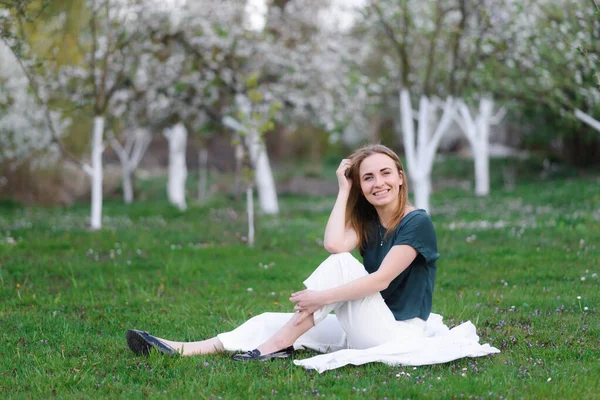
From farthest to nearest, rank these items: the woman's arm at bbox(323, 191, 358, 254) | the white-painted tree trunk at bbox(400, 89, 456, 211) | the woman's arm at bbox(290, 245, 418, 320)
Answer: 1. the white-painted tree trunk at bbox(400, 89, 456, 211)
2. the woman's arm at bbox(323, 191, 358, 254)
3. the woman's arm at bbox(290, 245, 418, 320)

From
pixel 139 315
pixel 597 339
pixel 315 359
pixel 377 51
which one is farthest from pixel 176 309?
pixel 377 51

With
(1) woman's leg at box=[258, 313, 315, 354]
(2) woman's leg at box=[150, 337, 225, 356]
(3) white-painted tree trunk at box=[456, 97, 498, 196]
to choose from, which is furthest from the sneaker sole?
(3) white-painted tree trunk at box=[456, 97, 498, 196]

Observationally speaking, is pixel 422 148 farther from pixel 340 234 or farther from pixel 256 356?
pixel 256 356

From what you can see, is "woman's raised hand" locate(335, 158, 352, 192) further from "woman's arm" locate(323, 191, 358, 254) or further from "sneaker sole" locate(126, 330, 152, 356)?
"sneaker sole" locate(126, 330, 152, 356)

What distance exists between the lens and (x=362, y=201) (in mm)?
4996

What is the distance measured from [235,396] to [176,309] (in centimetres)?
251

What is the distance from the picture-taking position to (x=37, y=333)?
5.44m

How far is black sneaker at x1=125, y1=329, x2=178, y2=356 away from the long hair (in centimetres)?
149

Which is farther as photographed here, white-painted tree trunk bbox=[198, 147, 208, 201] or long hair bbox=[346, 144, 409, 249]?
white-painted tree trunk bbox=[198, 147, 208, 201]

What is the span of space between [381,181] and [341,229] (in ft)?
1.41

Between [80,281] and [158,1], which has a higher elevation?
[158,1]

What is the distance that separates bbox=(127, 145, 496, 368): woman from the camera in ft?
14.5

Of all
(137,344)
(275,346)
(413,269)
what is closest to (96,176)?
(137,344)

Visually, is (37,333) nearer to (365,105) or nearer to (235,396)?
(235,396)
